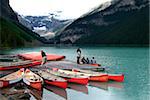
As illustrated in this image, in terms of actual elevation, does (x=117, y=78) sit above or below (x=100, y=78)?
below

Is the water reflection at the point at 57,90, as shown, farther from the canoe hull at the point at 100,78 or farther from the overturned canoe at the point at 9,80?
the canoe hull at the point at 100,78

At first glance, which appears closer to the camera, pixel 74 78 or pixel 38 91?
pixel 38 91

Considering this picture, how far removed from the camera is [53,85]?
40.7 meters

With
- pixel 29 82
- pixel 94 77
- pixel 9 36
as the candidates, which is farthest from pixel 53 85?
pixel 9 36

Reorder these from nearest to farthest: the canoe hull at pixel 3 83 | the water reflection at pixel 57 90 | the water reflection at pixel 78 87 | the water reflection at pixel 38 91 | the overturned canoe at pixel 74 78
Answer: the water reflection at pixel 38 91 < the water reflection at pixel 57 90 < the canoe hull at pixel 3 83 < the water reflection at pixel 78 87 < the overturned canoe at pixel 74 78

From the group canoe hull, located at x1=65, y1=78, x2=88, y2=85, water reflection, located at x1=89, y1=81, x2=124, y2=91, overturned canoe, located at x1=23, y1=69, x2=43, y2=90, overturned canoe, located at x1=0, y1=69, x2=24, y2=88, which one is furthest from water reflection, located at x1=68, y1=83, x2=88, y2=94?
overturned canoe, located at x1=0, y1=69, x2=24, y2=88

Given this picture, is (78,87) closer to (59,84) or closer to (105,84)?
(59,84)

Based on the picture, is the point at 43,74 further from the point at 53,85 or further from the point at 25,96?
the point at 25,96

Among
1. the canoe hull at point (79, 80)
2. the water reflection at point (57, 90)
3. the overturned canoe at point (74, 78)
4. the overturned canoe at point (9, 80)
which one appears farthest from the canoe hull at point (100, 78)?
the overturned canoe at point (9, 80)

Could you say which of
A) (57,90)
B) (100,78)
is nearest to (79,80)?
(100,78)

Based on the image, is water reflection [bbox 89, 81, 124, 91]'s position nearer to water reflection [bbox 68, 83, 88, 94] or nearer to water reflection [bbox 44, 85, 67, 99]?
water reflection [bbox 68, 83, 88, 94]

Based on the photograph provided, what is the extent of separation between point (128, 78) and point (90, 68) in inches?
284

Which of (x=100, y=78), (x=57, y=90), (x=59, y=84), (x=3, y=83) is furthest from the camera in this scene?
(x=100, y=78)

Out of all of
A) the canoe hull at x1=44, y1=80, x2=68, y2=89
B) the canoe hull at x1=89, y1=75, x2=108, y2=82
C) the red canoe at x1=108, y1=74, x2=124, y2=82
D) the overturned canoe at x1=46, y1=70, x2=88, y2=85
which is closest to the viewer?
the canoe hull at x1=44, y1=80, x2=68, y2=89
